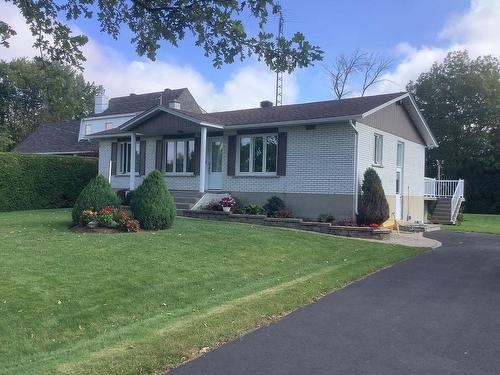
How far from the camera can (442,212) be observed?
2508cm

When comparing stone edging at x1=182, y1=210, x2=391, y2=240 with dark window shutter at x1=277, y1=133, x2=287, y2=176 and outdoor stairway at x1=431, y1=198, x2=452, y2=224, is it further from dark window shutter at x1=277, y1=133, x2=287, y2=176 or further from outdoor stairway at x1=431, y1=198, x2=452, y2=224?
outdoor stairway at x1=431, y1=198, x2=452, y2=224

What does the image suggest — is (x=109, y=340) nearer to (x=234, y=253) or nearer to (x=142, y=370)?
(x=142, y=370)

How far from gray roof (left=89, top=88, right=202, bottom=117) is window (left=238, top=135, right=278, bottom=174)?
21994mm

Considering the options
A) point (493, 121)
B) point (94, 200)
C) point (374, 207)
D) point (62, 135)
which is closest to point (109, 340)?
point (94, 200)

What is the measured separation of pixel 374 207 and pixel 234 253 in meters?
6.80

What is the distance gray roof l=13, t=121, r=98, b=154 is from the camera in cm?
3932

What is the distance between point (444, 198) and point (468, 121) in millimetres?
19959

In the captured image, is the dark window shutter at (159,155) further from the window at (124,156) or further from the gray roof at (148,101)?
the gray roof at (148,101)

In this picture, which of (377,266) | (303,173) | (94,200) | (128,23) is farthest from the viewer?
(303,173)

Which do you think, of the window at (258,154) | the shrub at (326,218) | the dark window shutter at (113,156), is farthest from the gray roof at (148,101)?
the shrub at (326,218)

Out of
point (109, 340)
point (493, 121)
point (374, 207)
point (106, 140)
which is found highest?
point (493, 121)

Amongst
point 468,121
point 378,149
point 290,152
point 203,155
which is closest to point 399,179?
point 378,149

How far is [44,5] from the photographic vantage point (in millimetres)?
4535

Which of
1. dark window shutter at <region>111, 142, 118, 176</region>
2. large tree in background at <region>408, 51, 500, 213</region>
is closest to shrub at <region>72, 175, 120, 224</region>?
dark window shutter at <region>111, 142, 118, 176</region>
